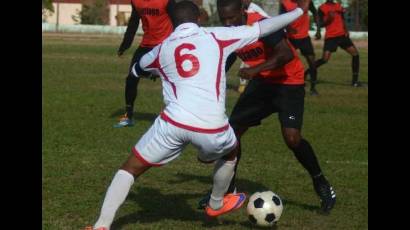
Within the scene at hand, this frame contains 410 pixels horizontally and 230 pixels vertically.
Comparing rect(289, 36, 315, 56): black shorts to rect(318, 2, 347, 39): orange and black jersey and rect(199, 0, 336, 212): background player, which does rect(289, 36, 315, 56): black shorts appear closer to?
rect(318, 2, 347, 39): orange and black jersey

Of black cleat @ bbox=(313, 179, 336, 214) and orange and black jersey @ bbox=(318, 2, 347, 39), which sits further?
orange and black jersey @ bbox=(318, 2, 347, 39)

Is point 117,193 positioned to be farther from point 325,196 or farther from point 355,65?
point 355,65

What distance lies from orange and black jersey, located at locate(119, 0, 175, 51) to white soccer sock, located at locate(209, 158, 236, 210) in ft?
21.6

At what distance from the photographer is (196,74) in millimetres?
6289

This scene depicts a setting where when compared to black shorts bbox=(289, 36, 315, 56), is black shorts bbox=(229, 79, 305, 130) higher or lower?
lower

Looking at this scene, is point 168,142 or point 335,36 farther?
point 335,36

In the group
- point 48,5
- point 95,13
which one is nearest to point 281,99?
point 95,13

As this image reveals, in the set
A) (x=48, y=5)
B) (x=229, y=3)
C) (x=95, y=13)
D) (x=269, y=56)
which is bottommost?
(x=269, y=56)

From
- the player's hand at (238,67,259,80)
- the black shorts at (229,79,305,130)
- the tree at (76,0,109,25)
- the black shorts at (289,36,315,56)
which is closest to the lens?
the player's hand at (238,67,259,80)

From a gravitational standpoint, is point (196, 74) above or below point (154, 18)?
below

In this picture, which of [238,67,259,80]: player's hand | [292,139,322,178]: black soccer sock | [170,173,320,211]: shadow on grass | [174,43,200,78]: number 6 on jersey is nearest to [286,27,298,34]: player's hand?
[170,173,320,211]: shadow on grass

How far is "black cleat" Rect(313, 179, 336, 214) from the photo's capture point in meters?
7.58

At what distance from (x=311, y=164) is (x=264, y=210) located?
113 centimetres
